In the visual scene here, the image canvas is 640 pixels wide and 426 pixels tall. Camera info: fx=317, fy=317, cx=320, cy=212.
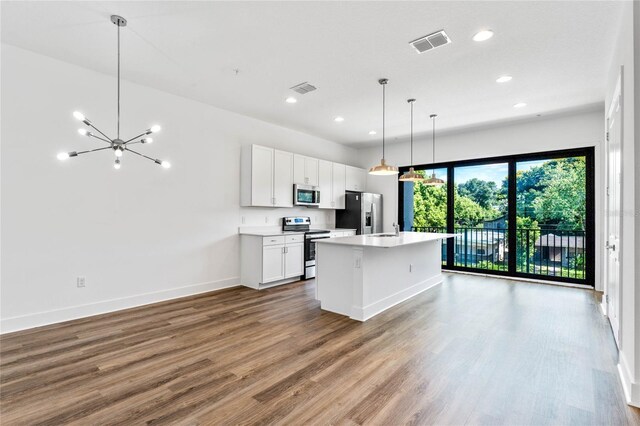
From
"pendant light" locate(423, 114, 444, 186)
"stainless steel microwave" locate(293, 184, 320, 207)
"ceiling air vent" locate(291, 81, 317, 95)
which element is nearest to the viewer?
"ceiling air vent" locate(291, 81, 317, 95)

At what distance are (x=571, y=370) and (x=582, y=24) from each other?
289 cm

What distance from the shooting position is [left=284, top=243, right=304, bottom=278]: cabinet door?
5.37 meters

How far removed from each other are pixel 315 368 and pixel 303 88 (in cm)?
337

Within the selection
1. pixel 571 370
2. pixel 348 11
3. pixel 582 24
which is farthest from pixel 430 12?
pixel 571 370

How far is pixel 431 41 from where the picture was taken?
3.03 m

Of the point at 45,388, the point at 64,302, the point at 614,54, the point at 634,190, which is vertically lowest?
the point at 45,388

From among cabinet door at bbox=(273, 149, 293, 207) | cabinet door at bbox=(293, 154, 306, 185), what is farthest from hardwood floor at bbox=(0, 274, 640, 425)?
cabinet door at bbox=(293, 154, 306, 185)

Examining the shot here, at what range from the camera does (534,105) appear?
478 cm

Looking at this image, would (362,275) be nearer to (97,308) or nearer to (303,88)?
(303,88)

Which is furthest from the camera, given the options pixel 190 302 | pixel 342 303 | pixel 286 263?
pixel 286 263

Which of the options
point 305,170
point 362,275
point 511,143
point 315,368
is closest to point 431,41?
point 362,275

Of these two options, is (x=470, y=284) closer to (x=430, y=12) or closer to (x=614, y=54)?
(x=614, y=54)

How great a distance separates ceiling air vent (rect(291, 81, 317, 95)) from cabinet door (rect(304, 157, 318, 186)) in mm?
1956

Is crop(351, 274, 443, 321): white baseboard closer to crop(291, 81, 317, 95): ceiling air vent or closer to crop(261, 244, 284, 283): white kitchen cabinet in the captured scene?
crop(261, 244, 284, 283): white kitchen cabinet
